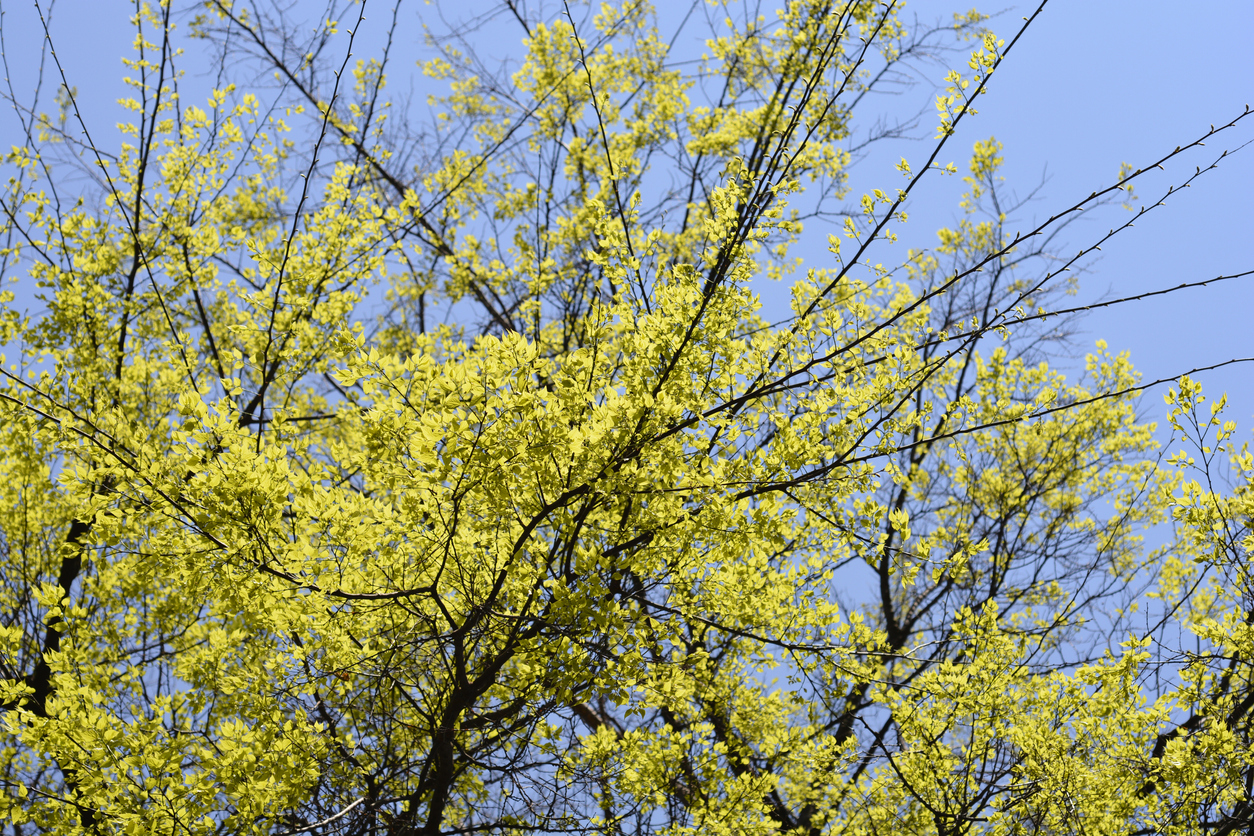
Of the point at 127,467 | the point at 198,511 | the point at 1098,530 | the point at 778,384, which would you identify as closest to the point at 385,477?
the point at 198,511

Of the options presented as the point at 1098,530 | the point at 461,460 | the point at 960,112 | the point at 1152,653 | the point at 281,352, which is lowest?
the point at 1152,653

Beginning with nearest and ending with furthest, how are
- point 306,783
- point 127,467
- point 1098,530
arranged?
1. point 127,467
2. point 306,783
3. point 1098,530

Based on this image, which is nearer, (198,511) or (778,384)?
(198,511)

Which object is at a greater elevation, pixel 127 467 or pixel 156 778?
pixel 127 467

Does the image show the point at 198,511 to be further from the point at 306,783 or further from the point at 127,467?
the point at 306,783

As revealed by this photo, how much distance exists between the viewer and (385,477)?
117 inches

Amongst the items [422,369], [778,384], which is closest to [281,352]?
[422,369]

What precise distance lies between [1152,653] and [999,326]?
3.33m

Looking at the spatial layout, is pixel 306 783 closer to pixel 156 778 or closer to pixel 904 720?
pixel 156 778

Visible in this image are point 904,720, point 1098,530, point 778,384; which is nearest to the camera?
point 778,384

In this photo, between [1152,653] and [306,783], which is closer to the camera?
[306,783]

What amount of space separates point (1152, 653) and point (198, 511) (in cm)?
536

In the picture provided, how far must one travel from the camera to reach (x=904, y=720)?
17.1 feet

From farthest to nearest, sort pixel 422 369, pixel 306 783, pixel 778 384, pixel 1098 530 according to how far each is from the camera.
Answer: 1. pixel 1098 530
2. pixel 306 783
3. pixel 778 384
4. pixel 422 369
